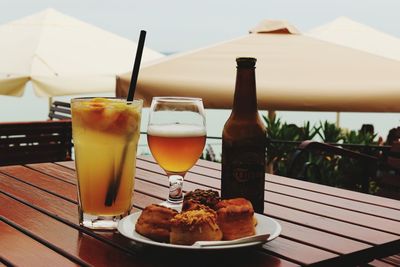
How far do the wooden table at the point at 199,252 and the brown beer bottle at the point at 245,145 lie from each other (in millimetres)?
115

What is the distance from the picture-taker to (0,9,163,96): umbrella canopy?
210 inches

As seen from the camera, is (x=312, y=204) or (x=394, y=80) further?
(x=394, y=80)

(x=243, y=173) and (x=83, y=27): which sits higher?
(x=83, y=27)

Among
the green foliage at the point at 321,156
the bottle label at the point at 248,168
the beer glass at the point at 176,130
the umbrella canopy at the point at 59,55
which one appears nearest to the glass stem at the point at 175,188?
the beer glass at the point at 176,130

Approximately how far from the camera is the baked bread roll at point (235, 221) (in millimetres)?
1151

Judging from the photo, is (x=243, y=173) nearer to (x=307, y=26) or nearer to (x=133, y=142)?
(x=133, y=142)

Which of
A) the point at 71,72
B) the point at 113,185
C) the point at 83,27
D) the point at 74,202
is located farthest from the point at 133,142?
the point at 83,27

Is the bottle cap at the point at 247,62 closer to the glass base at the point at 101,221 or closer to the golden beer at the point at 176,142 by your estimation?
the golden beer at the point at 176,142

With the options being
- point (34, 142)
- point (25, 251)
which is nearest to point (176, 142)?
point (25, 251)

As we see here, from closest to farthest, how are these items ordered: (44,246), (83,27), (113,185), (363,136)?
(44,246)
(113,185)
(363,136)
(83,27)

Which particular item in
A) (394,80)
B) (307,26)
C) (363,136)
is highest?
(307,26)

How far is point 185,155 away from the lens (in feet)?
4.60

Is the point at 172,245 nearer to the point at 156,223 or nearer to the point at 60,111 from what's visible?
the point at 156,223

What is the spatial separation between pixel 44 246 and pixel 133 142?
0.89 feet
